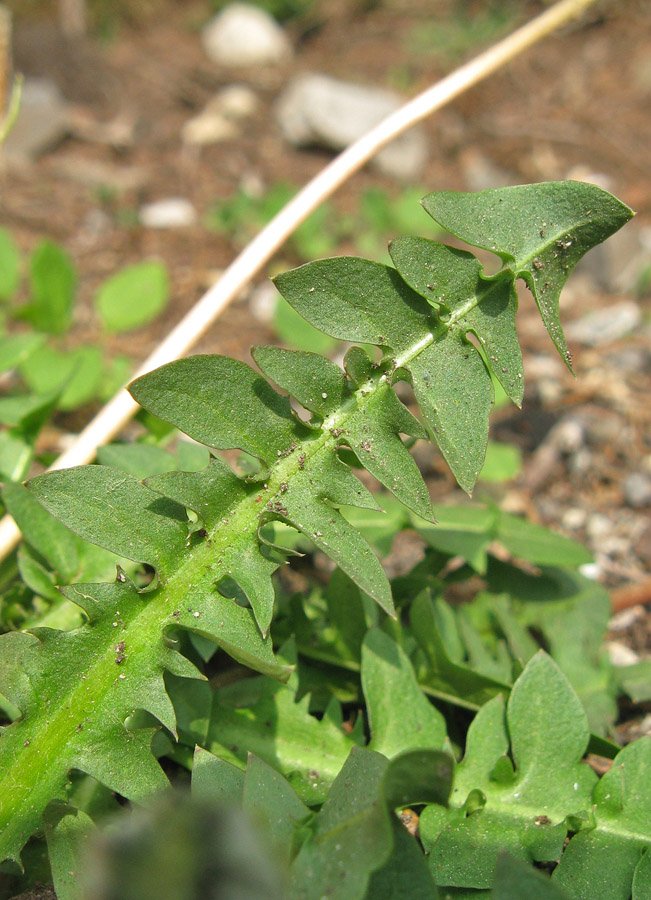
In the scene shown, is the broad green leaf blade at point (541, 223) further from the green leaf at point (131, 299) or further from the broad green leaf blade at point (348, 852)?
the green leaf at point (131, 299)

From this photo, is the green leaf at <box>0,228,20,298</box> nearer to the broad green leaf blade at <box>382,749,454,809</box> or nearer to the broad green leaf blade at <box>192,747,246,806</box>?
the broad green leaf blade at <box>192,747,246,806</box>

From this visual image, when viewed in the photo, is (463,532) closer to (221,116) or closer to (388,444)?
(388,444)

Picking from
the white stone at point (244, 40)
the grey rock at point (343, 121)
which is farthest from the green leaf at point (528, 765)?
the white stone at point (244, 40)

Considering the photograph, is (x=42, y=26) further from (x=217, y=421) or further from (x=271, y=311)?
(x=217, y=421)

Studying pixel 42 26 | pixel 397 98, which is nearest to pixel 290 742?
pixel 397 98

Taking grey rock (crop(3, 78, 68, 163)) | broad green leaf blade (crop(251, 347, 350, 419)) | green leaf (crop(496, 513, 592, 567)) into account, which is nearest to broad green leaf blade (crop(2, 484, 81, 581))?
broad green leaf blade (crop(251, 347, 350, 419))
